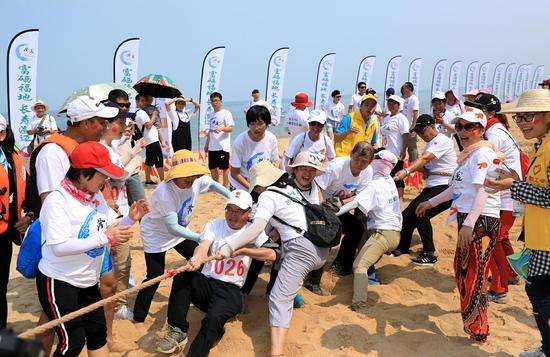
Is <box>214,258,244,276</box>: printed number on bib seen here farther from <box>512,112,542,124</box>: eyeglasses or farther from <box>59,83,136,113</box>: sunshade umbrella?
<box>512,112,542,124</box>: eyeglasses

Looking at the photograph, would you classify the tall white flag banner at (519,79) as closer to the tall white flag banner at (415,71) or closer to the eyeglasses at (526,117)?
the tall white flag banner at (415,71)

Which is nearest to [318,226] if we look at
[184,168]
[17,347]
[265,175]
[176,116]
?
[265,175]

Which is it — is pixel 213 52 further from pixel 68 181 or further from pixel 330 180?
pixel 68 181

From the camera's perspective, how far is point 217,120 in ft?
28.4

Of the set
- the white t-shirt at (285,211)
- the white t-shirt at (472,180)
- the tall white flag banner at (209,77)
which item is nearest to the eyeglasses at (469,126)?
the white t-shirt at (472,180)

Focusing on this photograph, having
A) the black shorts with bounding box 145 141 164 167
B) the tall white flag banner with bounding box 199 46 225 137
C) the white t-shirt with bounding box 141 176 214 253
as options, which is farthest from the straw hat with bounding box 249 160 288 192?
the tall white flag banner with bounding box 199 46 225 137

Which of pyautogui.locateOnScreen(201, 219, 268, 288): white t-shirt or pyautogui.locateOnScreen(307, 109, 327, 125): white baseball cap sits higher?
pyautogui.locateOnScreen(307, 109, 327, 125): white baseball cap

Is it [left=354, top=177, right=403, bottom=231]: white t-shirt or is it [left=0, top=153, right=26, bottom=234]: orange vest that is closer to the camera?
[left=0, top=153, right=26, bottom=234]: orange vest

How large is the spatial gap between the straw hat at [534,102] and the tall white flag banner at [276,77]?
1387 cm

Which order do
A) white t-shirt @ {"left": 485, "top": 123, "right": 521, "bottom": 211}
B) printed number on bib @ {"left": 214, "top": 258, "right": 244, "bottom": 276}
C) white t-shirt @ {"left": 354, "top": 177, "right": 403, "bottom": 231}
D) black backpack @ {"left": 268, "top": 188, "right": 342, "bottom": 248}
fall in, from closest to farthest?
printed number on bib @ {"left": 214, "top": 258, "right": 244, "bottom": 276}
black backpack @ {"left": 268, "top": 188, "right": 342, "bottom": 248}
white t-shirt @ {"left": 485, "top": 123, "right": 521, "bottom": 211}
white t-shirt @ {"left": 354, "top": 177, "right": 403, "bottom": 231}

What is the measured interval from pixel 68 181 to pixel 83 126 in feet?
2.17

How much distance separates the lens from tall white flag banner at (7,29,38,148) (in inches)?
377

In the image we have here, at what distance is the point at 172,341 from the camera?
3404 millimetres

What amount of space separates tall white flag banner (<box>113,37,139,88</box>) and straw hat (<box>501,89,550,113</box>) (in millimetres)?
11229
